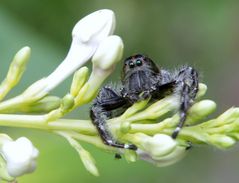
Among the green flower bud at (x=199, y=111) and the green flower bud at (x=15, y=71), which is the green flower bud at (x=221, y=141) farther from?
the green flower bud at (x=15, y=71)

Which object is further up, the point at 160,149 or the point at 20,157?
the point at 160,149

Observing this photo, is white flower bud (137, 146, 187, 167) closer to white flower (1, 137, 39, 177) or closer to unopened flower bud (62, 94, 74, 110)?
unopened flower bud (62, 94, 74, 110)

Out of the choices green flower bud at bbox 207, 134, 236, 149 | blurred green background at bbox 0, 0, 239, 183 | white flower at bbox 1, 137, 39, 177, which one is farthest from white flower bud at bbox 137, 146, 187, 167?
blurred green background at bbox 0, 0, 239, 183

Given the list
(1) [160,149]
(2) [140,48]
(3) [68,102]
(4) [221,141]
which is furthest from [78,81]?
(2) [140,48]

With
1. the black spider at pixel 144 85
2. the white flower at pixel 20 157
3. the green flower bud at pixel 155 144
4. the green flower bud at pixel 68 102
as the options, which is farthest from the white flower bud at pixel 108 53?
the white flower at pixel 20 157

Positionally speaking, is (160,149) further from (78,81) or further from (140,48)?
(140,48)

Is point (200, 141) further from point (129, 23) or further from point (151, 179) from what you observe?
point (129, 23)
